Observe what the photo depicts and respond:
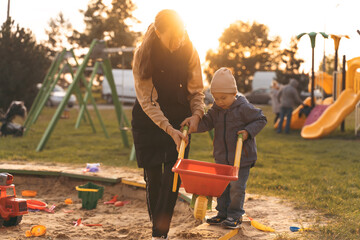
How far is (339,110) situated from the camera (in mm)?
13859

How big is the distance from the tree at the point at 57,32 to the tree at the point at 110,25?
14.4 feet

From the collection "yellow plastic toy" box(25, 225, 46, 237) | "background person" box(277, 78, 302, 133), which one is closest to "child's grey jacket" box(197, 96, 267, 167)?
"yellow plastic toy" box(25, 225, 46, 237)

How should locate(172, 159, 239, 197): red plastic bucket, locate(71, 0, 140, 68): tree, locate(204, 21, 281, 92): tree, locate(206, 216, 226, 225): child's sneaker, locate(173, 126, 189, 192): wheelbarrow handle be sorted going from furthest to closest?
1. locate(204, 21, 281, 92): tree
2. locate(71, 0, 140, 68): tree
3. locate(206, 216, 226, 225): child's sneaker
4. locate(173, 126, 189, 192): wheelbarrow handle
5. locate(172, 159, 239, 197): red plastic bucket

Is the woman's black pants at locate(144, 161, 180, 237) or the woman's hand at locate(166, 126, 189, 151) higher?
the woman's hand at locate(166, 126, 189, 151)

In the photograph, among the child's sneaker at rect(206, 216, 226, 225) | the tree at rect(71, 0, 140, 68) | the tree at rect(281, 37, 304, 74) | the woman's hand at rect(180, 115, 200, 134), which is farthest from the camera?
the tree at rect(71, 0, 140, 68)

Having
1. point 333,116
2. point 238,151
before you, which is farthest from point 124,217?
point 333,116

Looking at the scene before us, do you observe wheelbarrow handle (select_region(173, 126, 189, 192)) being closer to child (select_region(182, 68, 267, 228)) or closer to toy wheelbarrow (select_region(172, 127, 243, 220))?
toy wheelbarrow (select_region(172, 127, 243, 220))

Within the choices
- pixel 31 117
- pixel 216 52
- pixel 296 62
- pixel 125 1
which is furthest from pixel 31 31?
pixel 216 52

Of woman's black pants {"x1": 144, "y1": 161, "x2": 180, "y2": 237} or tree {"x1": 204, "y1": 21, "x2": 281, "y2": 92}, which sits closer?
woman's black pants {"x1": 144, "y1": 161, "x2": 180, "y2": 237}

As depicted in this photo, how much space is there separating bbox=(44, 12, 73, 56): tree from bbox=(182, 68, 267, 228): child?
55.3m

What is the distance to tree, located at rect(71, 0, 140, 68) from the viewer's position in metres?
47.6

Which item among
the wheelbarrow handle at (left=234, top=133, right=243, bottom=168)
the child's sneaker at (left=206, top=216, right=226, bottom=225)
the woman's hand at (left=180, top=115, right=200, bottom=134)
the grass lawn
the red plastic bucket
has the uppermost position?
the woman's hand at (left=180, top=115, right=200, bottom=134)

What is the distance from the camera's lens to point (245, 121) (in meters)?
3.63

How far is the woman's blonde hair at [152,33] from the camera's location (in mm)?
3033
